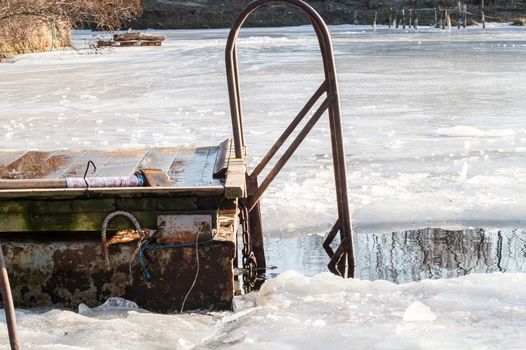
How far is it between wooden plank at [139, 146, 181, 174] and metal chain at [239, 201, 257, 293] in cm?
51

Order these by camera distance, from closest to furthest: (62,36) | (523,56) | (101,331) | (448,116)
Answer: (101,331), (448,116), (523,56), (62,36)

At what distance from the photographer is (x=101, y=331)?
4391 mm

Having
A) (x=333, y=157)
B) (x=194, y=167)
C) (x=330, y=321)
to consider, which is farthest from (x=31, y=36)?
(x=330, y=321)

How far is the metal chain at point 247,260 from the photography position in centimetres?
568

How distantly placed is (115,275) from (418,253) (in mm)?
2206

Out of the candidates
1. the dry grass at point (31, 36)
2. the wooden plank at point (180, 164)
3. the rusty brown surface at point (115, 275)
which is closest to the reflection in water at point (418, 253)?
the wooden plank at point (180, 164)

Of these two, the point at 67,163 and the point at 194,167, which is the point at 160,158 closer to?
the point at 194,167

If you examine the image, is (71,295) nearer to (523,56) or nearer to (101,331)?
(101,331)

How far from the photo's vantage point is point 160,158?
6.27 m

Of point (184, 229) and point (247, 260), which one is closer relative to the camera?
point (184, 229)

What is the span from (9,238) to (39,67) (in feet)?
68.5

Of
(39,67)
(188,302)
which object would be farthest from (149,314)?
(39,67)

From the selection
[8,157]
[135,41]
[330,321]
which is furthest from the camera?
[135,41]

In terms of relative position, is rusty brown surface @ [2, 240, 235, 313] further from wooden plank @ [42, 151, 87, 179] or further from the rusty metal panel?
wooden plank @ [42, 151, 87, 179]
